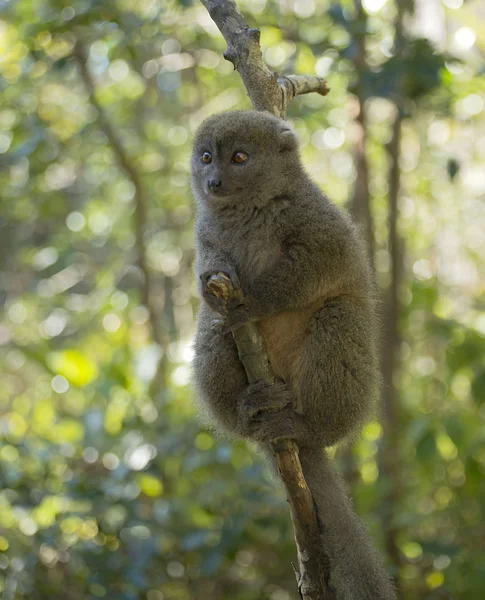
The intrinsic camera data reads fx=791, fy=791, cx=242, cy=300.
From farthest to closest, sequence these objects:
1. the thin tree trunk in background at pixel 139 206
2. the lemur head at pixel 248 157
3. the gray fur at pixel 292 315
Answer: the thin tree trunk in background at pixel 139 206
the lemur head at pixel 248 157
the gray fur at pixel 292 315

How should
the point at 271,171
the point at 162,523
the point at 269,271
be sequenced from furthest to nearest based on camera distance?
the point at 162,523 < the point at 271,171 < the point at 269,271

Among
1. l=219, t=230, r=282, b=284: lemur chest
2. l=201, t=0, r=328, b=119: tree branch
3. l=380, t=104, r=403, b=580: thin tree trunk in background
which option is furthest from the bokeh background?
l=201, t=0, r=328, b=119: tree branch

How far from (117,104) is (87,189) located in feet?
3.80

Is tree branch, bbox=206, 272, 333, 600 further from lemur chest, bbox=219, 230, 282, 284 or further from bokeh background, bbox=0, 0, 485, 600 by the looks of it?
bokeh background, bbox=0, 0, 485, 600

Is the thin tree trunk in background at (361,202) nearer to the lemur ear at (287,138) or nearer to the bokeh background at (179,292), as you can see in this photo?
the bokeh background at (179,292)

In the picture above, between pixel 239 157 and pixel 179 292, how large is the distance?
4896mm

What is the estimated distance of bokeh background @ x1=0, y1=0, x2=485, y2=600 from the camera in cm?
562

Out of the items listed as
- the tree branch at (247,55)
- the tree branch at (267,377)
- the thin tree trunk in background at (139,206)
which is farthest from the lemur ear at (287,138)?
the thin tree trunk in background at (139,206)

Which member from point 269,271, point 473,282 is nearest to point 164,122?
point 473,282

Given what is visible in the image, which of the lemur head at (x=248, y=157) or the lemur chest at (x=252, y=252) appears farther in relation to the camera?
the lemur head at (x=248, y=157)

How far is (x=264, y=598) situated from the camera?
6.52 meters

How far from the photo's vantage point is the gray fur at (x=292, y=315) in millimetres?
3664

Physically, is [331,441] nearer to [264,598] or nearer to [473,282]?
[264,598]

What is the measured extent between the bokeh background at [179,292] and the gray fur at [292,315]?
97cm
